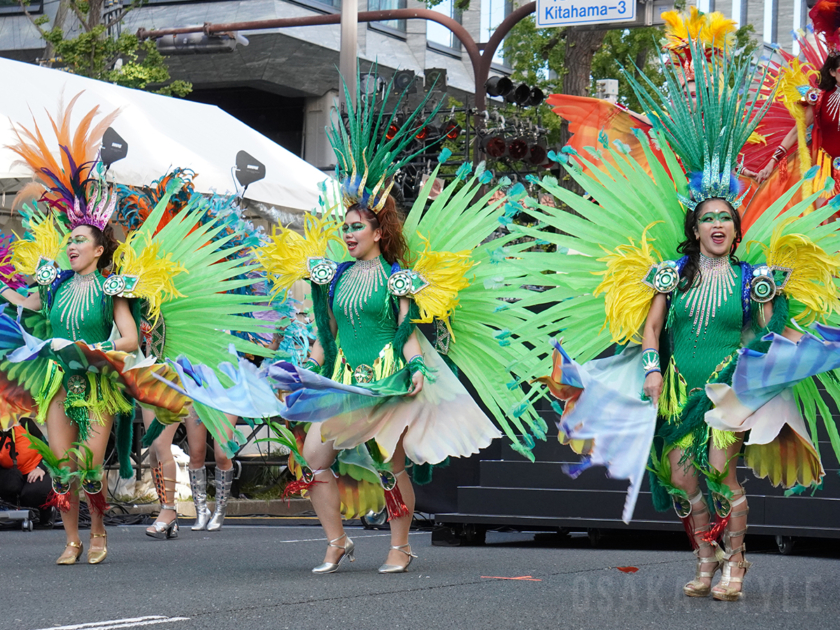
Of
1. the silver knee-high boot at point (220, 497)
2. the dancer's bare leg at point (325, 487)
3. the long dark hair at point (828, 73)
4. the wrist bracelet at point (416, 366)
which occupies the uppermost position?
the long dark hair at point (828, 73)

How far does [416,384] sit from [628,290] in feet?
3.67

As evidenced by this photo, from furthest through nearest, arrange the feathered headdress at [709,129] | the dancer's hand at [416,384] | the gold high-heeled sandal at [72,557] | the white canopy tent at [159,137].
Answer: the white canopy tent at [159,137] < the gold high-heeled sandal at [72,557] < the dancer's hand at [416,384] < the feathered headdress at [709,129]

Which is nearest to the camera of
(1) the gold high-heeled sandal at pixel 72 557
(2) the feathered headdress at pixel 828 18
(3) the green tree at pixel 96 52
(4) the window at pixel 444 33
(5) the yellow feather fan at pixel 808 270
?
(5) the yellow feather fan at pixel 808 270

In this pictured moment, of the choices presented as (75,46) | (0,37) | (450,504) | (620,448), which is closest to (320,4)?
(0,37)

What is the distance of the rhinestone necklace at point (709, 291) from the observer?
519 cm

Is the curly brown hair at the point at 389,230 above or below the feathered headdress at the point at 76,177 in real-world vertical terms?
below

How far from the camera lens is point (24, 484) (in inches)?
354

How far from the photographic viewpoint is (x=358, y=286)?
240 inches

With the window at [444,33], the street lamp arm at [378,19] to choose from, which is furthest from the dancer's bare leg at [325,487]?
the window at [444,33]

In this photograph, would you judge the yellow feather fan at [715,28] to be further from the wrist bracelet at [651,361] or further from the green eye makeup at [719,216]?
the wrist bracelet at [651,361]

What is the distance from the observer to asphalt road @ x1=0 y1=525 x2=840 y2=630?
14.9 feet

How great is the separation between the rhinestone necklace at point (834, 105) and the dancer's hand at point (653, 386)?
3.20m

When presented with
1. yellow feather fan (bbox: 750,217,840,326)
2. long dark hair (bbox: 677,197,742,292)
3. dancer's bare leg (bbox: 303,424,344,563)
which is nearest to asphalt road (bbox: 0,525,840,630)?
dancer's bare leg (bbox: 303,424,344,563)

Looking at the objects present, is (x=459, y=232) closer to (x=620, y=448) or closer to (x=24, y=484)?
(x=620, y=448)
